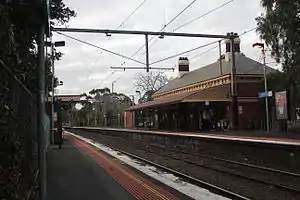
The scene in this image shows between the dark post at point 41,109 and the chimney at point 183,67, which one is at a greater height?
the chimney at point 183,67

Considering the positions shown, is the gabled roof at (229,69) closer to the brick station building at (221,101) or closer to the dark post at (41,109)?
the brick station building at (221,101)

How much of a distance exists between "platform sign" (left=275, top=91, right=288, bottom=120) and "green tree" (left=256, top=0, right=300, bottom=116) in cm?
85

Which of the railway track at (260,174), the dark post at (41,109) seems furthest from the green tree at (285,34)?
the dark post at (41,109)

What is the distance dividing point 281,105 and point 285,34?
15.6ft

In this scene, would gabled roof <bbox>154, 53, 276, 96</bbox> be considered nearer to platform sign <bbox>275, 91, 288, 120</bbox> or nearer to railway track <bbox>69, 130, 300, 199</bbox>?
platform sign <bbox>275, 91, 288, 120</bbox>

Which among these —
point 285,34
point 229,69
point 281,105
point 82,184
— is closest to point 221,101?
point 229,69

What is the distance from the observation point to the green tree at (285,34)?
29547mm

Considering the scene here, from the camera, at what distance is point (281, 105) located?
105 ft

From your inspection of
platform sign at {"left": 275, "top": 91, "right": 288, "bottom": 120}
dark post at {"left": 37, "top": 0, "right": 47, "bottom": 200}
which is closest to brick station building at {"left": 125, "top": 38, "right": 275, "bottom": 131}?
platform sign at {"left": 275, "top": 91, "right": 288, "bottom": 120}

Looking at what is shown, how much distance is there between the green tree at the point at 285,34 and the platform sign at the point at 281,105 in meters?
0.85

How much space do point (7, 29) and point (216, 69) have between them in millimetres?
51918

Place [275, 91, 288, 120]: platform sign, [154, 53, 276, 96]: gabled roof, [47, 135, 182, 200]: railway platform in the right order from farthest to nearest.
Result: [154, 53, 276, 96]: gabled roof, [275, 91, 288, 120]: platform sign, [47, 135, 182, 200]: railway platform

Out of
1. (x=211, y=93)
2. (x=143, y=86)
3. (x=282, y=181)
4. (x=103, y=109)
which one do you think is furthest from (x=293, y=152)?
(x=103, y=109)

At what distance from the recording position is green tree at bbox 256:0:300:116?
2955 cm
